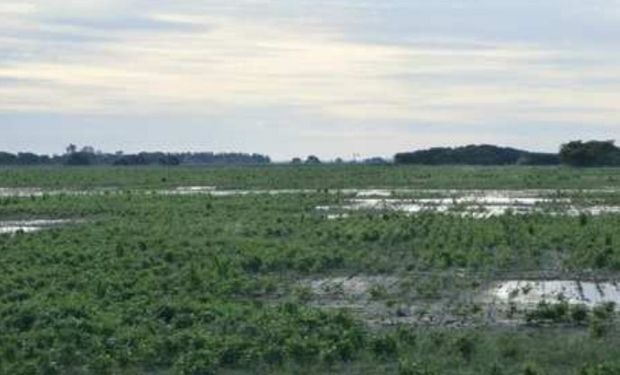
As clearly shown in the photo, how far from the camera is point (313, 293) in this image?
1891 centimetres

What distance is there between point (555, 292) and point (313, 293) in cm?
358

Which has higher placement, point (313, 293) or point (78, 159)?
point (78, 159)

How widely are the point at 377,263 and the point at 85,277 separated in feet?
18.9

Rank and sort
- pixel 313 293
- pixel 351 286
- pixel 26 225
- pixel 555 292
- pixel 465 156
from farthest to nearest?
pixel 465 156
pixel 26 225
pixel 351 286
pixel 555 292
pixel 313 293

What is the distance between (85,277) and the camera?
2002cm

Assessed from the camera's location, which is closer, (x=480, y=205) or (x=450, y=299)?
(x=450, y=299)

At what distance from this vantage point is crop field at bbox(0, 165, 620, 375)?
13250 mm

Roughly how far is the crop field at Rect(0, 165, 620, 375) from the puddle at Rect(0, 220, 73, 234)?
81 millimetres

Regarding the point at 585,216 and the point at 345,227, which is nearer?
the point at 345,227

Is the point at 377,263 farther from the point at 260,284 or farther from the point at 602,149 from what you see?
the point at 602,149

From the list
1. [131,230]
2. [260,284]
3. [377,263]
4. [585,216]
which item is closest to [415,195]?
[585,216]

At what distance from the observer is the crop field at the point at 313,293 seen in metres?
13.2

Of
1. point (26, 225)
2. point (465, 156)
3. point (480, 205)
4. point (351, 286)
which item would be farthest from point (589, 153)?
point (351, 286)

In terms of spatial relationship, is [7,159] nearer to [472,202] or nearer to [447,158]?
[447,158]
